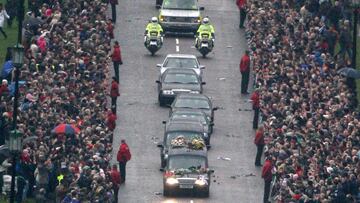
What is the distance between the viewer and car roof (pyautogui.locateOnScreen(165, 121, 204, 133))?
7794 cm

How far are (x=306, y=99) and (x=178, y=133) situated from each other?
4.72m

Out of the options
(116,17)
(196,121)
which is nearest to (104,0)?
(116,17)

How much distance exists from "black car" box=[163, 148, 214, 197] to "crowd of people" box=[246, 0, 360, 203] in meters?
2.30

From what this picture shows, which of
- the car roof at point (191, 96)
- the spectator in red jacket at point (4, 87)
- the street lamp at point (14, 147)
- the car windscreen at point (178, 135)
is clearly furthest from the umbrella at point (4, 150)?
the car roof at point (191, 96)

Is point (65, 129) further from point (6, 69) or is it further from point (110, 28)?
point (110, 28)

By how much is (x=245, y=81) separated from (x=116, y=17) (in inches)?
559

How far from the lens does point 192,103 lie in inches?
3263

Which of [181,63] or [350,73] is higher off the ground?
[350,73]

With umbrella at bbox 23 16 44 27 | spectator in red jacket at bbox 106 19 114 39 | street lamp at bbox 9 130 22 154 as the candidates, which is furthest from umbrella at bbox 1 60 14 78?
street lamp at bbox 9 130 22 154

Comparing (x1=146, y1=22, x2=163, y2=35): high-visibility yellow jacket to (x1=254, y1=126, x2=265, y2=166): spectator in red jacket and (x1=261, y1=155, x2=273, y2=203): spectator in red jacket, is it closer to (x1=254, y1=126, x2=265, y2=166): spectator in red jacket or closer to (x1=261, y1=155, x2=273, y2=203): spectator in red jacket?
(x1=254, y1=126, x2=265, y2=166): spectator in red jacket

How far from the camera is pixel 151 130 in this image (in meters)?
82.7

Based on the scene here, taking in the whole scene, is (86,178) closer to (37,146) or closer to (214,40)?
(37,146)

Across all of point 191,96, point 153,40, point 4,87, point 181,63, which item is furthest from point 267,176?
point 153,40

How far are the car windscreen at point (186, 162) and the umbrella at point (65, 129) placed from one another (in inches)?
184
